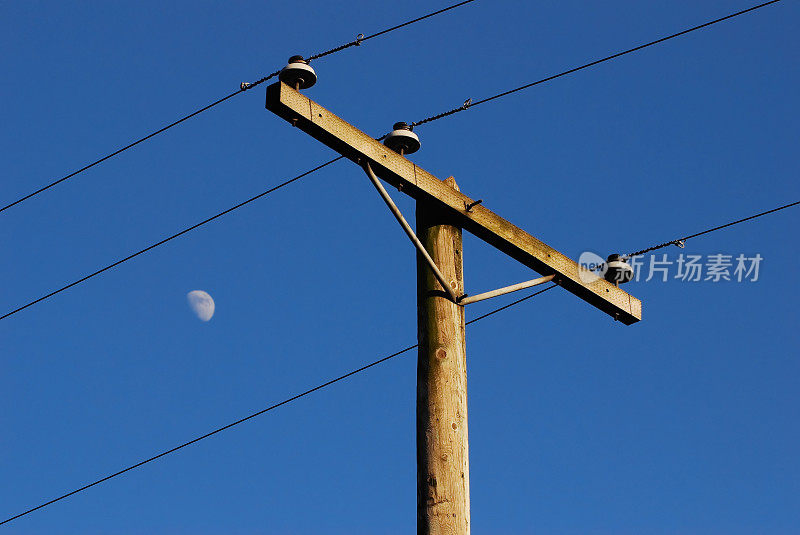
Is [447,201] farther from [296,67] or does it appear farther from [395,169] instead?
[296,67]

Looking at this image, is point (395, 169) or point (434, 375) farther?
point (395, 169)

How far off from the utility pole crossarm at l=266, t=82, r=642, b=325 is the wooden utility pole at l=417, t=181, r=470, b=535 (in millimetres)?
114

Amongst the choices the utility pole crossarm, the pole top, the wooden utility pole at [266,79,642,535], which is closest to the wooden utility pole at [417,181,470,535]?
the wooden utility pole at [266,79,642,535]

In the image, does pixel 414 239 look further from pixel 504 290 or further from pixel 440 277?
pixel 504 290

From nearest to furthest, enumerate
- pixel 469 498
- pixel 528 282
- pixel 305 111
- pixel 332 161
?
pixel 469 498
pixel 305 111
pixel 528 282
pixel 332 161

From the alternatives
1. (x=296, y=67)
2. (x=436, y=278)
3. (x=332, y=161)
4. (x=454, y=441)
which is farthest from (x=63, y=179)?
(x=454, y=441)

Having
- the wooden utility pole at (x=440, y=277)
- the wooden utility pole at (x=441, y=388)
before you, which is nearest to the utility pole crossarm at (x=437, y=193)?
the wooden utility pole at (x=440, y=277)

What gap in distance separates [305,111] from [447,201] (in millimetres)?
1015

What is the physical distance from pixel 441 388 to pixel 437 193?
1249 mm

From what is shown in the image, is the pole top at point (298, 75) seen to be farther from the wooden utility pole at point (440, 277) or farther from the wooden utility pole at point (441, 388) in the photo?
the wooden utility pole at point (441, 388)

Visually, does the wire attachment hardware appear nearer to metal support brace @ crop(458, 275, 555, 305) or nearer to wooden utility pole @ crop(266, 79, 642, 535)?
wooden utility pole @ crop(266, 79, 642, 535)

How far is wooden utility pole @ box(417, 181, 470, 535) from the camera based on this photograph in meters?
5.35

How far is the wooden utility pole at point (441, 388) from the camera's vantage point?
535 cm

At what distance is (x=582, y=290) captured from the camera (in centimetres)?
679
